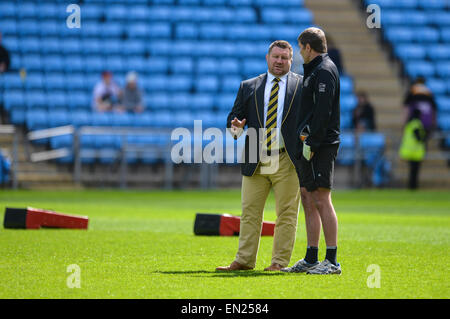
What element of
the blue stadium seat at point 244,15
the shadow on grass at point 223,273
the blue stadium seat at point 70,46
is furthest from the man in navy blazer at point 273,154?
the blue stadium seat at point 244,15

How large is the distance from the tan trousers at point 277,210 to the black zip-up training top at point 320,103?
0.53 metres

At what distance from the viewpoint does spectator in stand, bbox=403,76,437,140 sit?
21.1m

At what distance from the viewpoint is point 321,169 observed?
6984 millimetres

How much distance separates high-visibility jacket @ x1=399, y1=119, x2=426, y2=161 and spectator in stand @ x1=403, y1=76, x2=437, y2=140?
0.19 m

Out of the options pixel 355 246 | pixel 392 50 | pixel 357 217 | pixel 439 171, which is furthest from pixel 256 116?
pixel 392 50

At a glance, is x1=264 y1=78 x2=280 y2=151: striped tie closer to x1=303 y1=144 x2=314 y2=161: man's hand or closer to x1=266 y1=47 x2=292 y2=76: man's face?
x1=266 y1=47 x2=292 y2=76: man's face

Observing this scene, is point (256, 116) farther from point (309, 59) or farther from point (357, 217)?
point (357, 217)

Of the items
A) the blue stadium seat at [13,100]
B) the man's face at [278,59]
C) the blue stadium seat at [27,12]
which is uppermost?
the blue stadium seat at [27,12]

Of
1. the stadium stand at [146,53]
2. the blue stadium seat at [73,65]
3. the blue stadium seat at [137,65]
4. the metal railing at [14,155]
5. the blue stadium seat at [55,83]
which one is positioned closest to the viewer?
the metal railing at [14,155]

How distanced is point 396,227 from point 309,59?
5.37 metres

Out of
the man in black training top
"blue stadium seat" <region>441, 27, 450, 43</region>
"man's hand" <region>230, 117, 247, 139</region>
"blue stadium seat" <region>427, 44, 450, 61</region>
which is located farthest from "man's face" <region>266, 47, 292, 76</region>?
"blue stadium seat" <region>441, 27, 450, 43</region>

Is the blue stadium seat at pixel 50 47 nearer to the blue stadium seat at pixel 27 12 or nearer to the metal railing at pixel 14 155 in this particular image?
the blue stadium seat at pixel 27 12

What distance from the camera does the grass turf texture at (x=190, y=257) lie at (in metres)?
6.10
